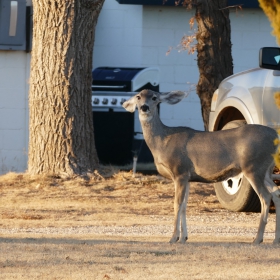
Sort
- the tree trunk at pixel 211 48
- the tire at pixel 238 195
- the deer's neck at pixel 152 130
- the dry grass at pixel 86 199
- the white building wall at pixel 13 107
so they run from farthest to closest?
the white building wall at pixel 13 107
the tree trunk at pixel 211 48
the dry grass at pixel 86 199
the tire at pixel 238 195
the deer's neck at pixel 152 130

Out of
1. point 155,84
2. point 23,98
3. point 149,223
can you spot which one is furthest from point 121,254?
point 23,98

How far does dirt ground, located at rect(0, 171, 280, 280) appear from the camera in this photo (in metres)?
6.09

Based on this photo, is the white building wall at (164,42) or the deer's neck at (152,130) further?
the white building wall at (164,42)

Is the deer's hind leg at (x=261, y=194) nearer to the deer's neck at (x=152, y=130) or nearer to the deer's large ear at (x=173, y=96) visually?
the deer's neck at (x=152, y=130)

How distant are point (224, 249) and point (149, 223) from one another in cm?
276

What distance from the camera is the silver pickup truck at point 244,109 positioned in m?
9.11

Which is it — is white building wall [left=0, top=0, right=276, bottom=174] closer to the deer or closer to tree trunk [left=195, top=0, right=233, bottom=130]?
tree trunk [left=195, top=0, right=233, bottom=130]

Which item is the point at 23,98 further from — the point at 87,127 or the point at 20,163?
the point at 87,127

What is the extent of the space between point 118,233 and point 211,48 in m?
5.62

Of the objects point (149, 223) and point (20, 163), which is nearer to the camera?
point (149, 223)

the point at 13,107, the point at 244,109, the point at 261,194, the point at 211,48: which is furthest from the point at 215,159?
the point at 13,107

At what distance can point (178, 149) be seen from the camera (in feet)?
26.0

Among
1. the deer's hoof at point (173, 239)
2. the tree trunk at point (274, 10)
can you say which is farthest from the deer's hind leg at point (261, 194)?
the tree trunk at point (274, 10)

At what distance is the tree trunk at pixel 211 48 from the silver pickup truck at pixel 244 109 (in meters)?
2.85
